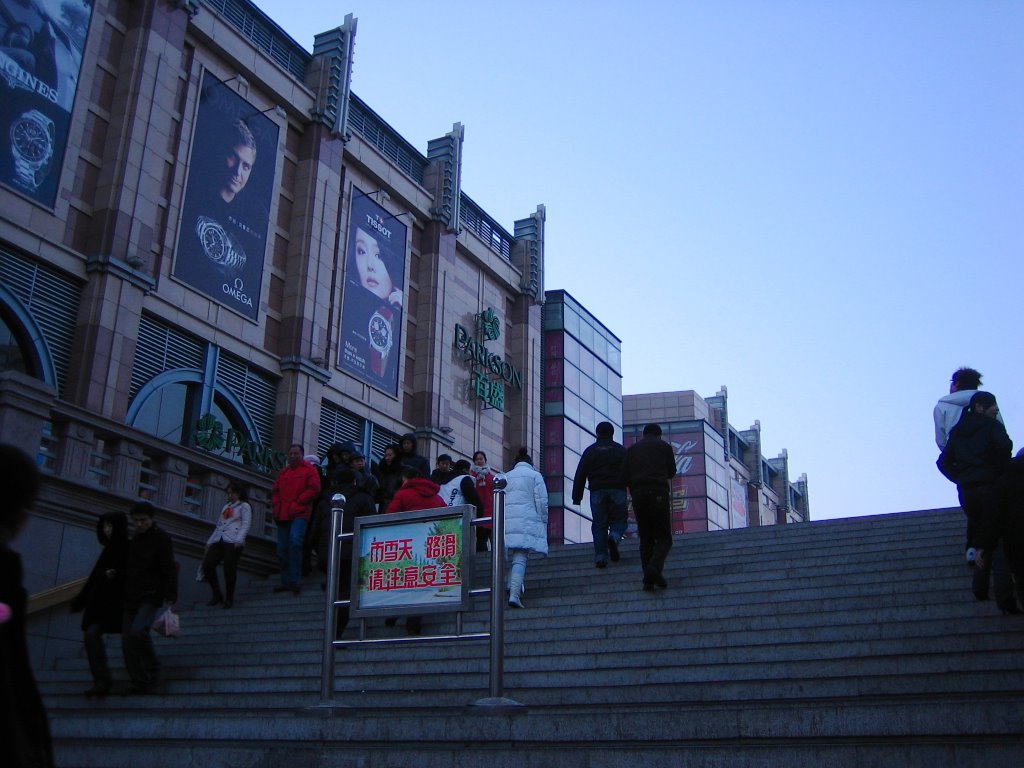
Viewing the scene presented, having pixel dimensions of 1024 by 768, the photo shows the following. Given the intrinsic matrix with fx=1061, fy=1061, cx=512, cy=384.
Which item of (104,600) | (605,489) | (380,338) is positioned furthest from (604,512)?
(380,338)

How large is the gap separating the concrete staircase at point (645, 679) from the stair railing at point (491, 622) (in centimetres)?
19

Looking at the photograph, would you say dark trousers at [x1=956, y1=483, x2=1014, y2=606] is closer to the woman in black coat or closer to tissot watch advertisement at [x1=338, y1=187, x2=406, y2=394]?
the woman in black coat

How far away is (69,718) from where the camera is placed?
23.3ft

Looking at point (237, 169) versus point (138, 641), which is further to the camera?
point (237, 169)

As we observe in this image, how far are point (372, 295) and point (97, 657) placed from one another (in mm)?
19258

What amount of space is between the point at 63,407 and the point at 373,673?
7144 mm

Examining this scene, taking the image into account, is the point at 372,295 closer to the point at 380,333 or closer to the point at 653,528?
the point at 380,333

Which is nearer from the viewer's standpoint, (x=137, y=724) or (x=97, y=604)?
(x=137, y=724)

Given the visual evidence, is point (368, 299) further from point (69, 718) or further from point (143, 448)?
point (69, 718)

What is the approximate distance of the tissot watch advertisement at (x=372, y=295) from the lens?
87.0 ft

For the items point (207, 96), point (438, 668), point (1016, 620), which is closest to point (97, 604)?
point (438, 668)

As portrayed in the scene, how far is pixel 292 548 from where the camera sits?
43.7 ft

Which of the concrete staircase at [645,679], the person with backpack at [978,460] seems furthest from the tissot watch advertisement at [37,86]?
the person with backpack at [978,460]

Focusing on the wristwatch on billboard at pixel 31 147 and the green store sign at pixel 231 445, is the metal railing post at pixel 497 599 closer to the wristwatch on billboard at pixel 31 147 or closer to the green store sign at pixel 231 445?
the green store sign at pixel 231 445
